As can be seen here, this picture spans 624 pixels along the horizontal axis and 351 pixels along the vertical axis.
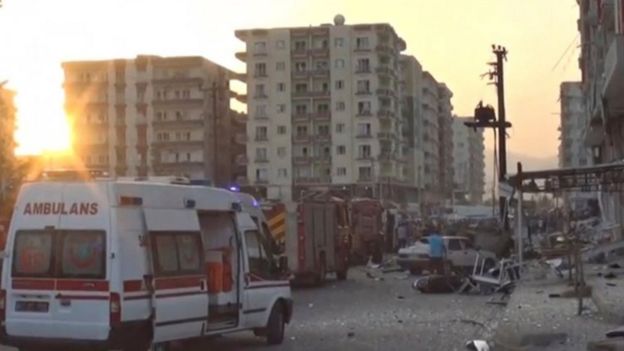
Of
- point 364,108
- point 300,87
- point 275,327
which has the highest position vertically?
point 300,87

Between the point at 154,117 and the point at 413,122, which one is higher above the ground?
the point at 154,117

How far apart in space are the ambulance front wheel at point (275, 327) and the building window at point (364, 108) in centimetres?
10518

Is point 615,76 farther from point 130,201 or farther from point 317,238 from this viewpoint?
point 130,201

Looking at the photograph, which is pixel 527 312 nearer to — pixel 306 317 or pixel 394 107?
pixel 306 317

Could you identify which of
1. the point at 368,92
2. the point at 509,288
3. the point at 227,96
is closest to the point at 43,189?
the point at 509,288

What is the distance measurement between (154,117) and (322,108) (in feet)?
72.6

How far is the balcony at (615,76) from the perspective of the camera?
917 inches

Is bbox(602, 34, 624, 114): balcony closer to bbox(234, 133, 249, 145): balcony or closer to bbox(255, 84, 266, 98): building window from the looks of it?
bbox(255, 84, 266, 98): building window

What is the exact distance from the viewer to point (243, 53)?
123750 millimetres

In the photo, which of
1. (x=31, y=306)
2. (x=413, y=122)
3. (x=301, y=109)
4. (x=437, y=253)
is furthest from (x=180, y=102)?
(x=31, y=306)

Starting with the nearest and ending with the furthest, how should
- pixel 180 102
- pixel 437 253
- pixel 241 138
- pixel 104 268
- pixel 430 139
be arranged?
pixel 104 268 < pixel 437 253 < pixel 180 102 < pixel 241 138 < pixel 430 139

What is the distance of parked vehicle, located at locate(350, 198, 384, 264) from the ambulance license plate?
29.2 metres

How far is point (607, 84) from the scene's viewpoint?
2717cm

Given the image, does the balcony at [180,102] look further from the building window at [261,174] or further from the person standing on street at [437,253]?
the person standing on street at [437,253]
